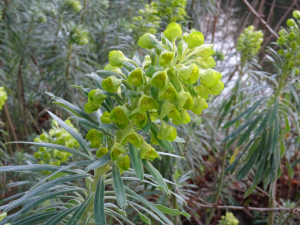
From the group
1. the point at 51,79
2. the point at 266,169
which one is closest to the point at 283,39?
the point at 266,169

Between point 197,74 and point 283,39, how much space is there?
4.41 feet

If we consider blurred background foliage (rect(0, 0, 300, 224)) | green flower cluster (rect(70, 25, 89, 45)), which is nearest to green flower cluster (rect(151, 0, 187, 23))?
blurred background foliage (rect(0, 0, 300, 224))

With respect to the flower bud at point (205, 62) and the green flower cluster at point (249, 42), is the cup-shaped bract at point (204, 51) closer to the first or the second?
the flower bud at point (205, 62)

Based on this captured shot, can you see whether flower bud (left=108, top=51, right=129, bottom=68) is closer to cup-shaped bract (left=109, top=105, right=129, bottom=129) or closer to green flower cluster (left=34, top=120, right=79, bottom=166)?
cup-shaped bract (left=109, top=105, right=129, bottom=129)

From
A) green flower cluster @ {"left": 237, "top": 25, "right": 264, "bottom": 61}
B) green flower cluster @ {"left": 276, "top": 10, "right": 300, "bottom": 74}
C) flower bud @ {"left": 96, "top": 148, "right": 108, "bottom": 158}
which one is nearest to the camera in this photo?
flower bud @ {"left": 96, "top": 148, "right": 108, "bottom": 158}

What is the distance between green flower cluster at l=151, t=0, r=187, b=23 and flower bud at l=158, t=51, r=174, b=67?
1366mm

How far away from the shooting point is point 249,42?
93.6 inches

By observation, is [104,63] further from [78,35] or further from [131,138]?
[131,138]

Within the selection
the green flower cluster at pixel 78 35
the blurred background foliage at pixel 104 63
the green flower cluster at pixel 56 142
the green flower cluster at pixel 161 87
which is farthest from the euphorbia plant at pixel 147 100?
the green flower cluster at pixel 78 35

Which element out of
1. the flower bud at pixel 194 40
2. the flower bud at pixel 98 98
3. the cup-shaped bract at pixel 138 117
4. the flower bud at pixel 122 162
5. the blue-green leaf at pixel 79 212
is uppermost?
the flower bud at pixel 194 40

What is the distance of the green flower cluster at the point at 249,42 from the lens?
2.36 metres

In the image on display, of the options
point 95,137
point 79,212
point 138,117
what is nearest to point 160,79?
point 138,117

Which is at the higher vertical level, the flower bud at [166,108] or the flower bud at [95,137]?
the flower bud at [166,108]

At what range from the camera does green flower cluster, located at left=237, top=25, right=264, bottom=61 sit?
7.75ft
